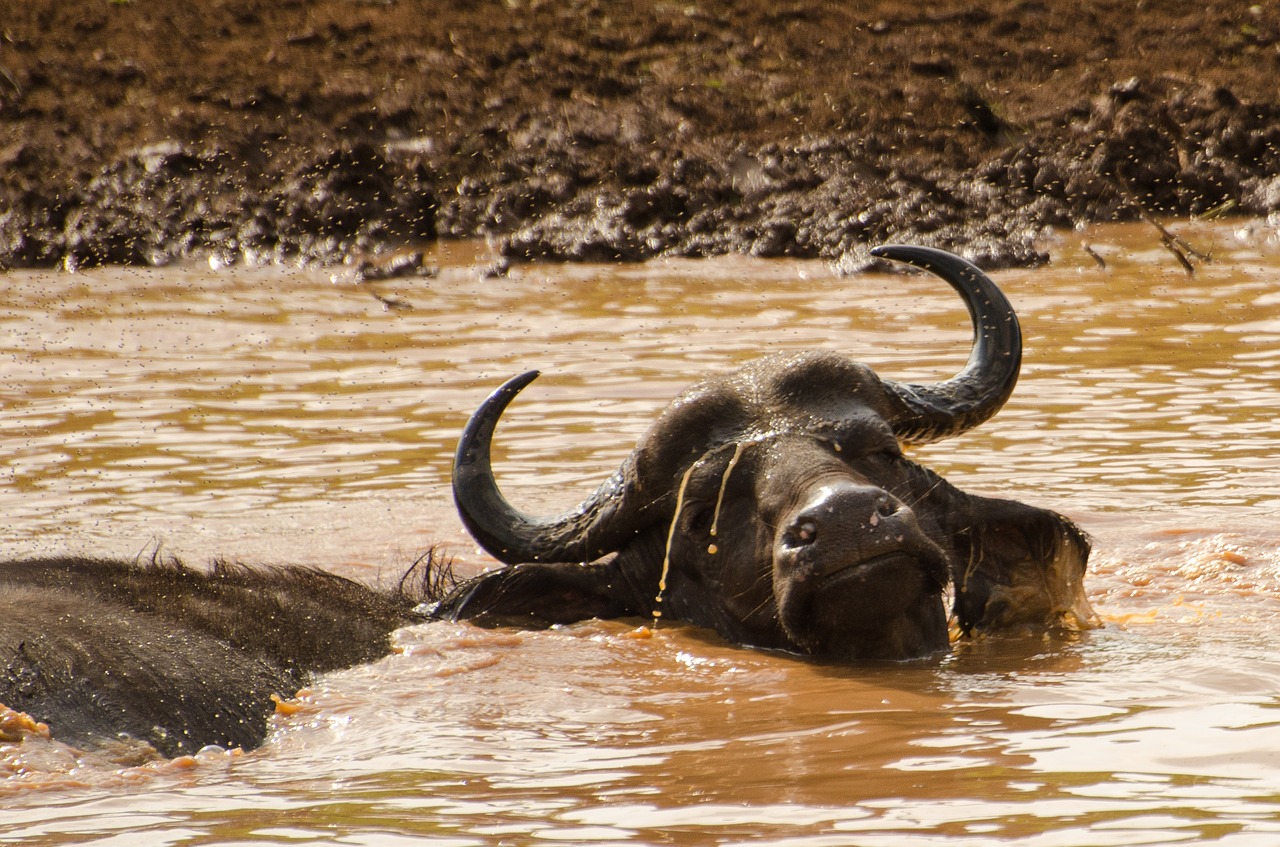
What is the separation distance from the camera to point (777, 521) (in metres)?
5.31

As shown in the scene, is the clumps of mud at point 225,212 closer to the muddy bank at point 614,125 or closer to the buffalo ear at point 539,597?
the muddy bank at point 614,125

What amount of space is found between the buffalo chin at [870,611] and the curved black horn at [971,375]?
81 centimetres

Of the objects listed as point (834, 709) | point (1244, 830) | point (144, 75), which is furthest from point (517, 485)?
point (144, 75)

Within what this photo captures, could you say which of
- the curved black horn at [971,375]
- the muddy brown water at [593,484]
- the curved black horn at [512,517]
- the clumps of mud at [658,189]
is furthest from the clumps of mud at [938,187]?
the curved black horn at [512,517]

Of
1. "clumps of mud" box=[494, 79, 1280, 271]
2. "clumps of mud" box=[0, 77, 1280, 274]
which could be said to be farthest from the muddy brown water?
"clumps of mud" box=[0, 77, 1280, 274]

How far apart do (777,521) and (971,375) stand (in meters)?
1.31

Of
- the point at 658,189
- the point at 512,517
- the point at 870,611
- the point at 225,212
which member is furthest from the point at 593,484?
the point at 225,212

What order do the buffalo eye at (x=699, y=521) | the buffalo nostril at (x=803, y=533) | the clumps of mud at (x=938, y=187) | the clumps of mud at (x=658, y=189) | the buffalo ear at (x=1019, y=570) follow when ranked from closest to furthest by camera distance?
the buffalo nostril at (x=803, y=533) < the buffalo eye at (x=699, y=521) < the buffalo ear at (x=1019, y=570) < the clumps of mud at (x=938, y=187) < the clumps of mud at (x=658, y=189)

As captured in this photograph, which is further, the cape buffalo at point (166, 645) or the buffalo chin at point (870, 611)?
the buffalo chin at point (870, 611)

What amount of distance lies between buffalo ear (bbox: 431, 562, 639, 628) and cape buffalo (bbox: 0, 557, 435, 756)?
237 millimetres

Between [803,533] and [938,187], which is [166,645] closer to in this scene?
[803,533]

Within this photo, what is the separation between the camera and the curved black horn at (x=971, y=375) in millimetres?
6070

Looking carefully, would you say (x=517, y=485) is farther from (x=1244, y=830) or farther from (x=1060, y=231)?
(x=1060, y=231)

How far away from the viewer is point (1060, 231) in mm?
18812
